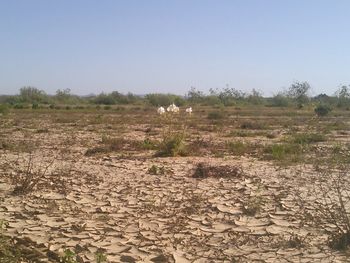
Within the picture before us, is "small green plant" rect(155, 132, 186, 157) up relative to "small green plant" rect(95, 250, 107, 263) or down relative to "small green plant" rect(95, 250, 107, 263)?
up

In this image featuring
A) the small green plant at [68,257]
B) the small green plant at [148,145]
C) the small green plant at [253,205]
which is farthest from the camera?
the small green plant at [148,145]

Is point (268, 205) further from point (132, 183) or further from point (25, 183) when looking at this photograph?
point (25, 183)

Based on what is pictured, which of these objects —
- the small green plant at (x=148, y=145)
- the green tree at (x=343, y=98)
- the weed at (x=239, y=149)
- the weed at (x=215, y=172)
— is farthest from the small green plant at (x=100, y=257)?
the green tree at (x=343, y=98)

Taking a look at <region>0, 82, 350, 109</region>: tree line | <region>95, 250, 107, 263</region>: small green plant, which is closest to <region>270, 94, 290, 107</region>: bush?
<region>0, 82, 350, 109</region>: tree line

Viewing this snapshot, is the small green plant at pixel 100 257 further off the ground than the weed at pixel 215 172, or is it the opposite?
the weed at pixel 215 172

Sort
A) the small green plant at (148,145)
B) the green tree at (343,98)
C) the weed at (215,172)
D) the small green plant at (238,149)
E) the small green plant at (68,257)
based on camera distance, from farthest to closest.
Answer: the green tree at (343,98) → the small green plant at (148,145) → the small green plant at (238,149) → the weed at (215,172) → the small green plant at (68,257)

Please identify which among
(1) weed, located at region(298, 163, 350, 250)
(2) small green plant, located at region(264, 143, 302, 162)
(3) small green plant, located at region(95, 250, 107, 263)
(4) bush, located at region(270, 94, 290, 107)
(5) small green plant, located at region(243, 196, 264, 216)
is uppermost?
(4) bush, located at region(270, 94, 290, 107)

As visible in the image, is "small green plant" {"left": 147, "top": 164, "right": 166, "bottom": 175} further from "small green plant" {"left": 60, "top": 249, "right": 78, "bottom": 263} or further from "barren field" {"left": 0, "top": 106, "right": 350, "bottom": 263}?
"small green plant" {"left": 60, "top": 249, "right": 78, "bottom": 263}

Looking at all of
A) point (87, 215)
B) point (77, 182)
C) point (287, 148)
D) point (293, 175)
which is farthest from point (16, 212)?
point (287, 148)

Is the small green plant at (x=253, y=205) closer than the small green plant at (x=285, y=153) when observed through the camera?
Yes

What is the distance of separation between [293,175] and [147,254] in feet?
14.9

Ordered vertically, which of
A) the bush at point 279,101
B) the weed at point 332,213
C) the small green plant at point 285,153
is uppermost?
the bush at point 279,101

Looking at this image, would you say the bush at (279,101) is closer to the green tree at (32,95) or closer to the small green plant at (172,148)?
the green tree at (32,95)

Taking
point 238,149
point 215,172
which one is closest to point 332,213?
point 215,172
